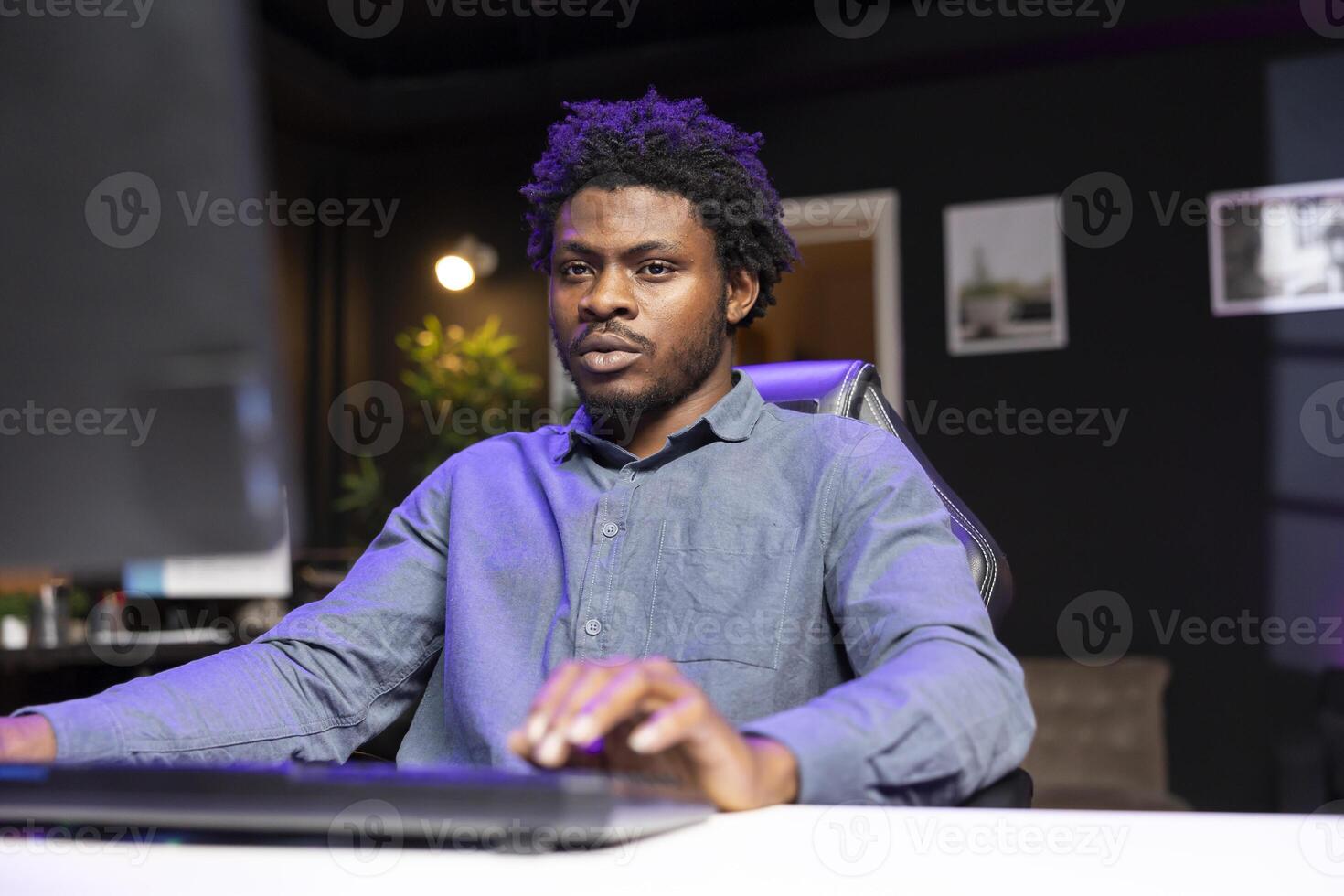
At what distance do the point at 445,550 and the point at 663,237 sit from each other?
1.55 feet

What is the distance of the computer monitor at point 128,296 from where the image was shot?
4148 mm

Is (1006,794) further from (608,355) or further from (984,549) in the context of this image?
(608,355)

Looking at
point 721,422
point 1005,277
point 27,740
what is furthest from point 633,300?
point 1005,277

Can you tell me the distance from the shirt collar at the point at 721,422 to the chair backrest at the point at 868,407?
4.5 inches

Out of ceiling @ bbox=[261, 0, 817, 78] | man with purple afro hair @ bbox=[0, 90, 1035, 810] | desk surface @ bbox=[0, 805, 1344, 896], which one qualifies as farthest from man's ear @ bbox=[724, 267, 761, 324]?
ceiling @ bbox=[261, 0, 817, 78]

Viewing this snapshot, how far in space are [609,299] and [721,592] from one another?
0.38m

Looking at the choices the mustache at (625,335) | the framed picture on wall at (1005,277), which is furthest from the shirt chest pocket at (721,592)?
the framed picture on wall at (1005,277)

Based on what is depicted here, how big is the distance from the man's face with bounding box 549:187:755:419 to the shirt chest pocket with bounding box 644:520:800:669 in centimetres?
20

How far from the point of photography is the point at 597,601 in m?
1.31

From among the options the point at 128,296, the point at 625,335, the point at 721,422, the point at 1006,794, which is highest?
the point at 128,296

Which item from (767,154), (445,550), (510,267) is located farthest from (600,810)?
(510,267)

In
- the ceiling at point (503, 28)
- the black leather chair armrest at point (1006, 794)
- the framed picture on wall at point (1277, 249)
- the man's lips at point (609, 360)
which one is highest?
the ceiling at point (503, 28)

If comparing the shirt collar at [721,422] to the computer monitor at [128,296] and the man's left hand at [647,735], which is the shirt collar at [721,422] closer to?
the man's left hand at [647,735]

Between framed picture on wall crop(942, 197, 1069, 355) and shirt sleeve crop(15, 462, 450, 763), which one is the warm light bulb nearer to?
A: framed picture on wall crop(942, 197, 1069, 355)
